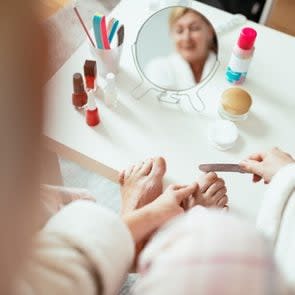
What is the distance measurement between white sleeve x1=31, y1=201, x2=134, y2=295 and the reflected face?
0.46 metres

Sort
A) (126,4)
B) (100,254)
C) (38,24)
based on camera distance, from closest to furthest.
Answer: (38,24) < (100,254) < (126,4)

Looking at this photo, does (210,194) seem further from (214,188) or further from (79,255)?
(79,255)

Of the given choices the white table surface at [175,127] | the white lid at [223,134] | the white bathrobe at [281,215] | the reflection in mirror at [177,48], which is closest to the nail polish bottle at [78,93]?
the white table surface at [175,127]

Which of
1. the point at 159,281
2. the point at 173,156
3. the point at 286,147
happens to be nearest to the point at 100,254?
the point at 159,281

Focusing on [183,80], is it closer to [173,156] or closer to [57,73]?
[173,156]

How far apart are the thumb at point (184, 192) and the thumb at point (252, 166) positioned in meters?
0.10

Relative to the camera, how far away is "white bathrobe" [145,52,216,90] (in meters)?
0.94

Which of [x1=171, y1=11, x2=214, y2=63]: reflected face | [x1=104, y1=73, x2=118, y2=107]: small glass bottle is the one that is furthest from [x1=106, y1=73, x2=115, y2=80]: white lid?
[x1=171, y1=11, x2=214, y2=63]: reflected face

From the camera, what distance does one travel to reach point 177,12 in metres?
0.94

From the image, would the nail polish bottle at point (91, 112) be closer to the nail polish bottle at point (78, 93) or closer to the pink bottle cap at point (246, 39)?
the nail polish bottle at point (78, 93)

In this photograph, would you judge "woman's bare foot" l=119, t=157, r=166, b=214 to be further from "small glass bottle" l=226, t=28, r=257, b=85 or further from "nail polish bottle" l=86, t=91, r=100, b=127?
"small glass bottle" l=226, t=28, r=257, b=85

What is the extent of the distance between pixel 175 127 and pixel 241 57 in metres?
0.19

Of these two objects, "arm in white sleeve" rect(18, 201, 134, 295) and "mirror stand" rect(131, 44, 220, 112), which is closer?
"arm in white sleeve" rect(18, 201, 134, 295)

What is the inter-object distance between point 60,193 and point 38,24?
592mm
